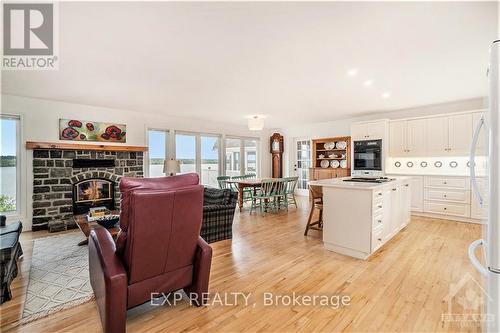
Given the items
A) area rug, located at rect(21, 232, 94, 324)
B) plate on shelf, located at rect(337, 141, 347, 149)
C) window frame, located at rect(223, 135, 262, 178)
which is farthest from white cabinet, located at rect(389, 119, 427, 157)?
area rug, located at rect(21, 232, 94, 324)

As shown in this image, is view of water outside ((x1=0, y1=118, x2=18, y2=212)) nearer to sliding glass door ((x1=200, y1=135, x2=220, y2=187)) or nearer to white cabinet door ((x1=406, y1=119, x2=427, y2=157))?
sliding glass door ((x1=200, y1=135, x2=220, y2=187))

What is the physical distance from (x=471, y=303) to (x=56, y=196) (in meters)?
6.20

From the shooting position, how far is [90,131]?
4.98m

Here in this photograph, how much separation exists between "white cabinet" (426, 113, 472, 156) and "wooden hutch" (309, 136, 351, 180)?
76.7 inches

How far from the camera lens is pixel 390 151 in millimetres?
5594

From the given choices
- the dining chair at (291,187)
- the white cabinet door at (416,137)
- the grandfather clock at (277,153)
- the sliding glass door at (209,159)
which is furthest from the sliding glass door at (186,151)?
the white cabinet door at (416,137)

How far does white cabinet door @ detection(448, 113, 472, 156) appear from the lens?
4551 millimetres

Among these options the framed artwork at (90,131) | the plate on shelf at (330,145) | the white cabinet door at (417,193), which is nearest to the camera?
the framed artwork at (90,131)

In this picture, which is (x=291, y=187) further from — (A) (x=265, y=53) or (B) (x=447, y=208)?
(A) (x=265, y=53)

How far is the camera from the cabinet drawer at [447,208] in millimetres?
4543

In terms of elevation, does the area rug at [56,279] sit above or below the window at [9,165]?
below

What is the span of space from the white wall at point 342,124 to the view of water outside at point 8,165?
6.94m

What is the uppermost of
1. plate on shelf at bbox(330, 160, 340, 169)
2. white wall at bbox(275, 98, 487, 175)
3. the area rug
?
white wall at bbox(275, 98, 487, 175)

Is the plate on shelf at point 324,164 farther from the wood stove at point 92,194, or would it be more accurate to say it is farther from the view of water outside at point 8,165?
the view of water outside at point 8,165
